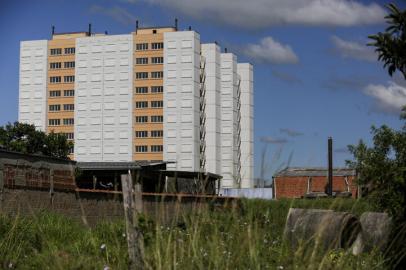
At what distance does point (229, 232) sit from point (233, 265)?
0.85m

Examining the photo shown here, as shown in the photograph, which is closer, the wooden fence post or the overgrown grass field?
the overgrown grass field

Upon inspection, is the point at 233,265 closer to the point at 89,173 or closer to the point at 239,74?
the point at 89,173

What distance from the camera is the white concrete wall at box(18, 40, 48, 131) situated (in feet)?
406

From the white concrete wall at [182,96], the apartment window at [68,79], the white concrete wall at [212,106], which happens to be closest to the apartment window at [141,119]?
the white concrete wall at [182,96]

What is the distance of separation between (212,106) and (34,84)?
3441cm

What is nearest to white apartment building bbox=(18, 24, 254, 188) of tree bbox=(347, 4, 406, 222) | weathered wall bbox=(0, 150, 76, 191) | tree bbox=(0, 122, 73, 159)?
tree bbox=(0, 122, 73, 159)

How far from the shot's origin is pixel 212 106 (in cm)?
12019

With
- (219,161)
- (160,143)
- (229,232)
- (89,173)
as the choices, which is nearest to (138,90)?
(160,143)

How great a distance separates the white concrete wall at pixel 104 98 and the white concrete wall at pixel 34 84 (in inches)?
306

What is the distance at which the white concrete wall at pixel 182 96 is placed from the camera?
11338 cm

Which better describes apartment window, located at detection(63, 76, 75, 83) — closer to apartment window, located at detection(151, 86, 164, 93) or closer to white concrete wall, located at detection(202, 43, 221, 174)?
apartment window, located at detection(151, 86, 164, 93)

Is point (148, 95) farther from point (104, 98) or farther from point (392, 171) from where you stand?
point (392, 171)

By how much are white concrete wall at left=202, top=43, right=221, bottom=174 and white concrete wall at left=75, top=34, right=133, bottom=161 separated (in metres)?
13.9

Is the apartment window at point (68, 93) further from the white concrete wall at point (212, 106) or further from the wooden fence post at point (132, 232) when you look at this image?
the wooden fence post at point (132, 232)
